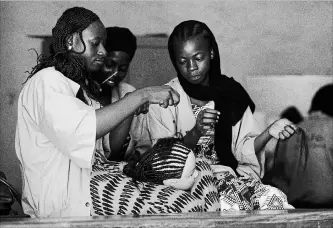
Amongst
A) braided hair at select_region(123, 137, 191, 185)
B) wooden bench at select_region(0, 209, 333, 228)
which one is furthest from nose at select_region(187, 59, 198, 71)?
wooden bench at select_region(0, 209, 333, 228)

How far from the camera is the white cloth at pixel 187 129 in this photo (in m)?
4.21

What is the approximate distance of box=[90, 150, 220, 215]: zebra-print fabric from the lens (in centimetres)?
296

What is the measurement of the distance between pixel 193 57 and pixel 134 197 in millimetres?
1377

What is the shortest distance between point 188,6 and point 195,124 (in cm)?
127

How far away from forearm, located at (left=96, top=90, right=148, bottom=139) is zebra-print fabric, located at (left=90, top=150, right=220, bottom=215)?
0.76ft

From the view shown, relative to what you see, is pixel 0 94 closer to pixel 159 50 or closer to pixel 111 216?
pixel 159 50

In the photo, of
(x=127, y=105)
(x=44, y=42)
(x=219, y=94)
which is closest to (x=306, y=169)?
(x=219, y=94)

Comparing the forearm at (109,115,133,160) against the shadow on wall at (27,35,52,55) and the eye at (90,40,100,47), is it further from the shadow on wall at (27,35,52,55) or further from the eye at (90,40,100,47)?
the shadow on wall at (27,35,52,55)

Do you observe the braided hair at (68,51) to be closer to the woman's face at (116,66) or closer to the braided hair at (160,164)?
the braided hair at (160,164)

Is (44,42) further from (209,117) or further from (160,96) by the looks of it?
(160,96)

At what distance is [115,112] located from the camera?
2955 mm

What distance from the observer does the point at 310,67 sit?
5.04 meters

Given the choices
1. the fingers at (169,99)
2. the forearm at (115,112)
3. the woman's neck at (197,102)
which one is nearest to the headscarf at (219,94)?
the woman's neck at (197,102)

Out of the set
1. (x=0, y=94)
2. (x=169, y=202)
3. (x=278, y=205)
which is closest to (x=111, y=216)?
(x=169, y=202)
